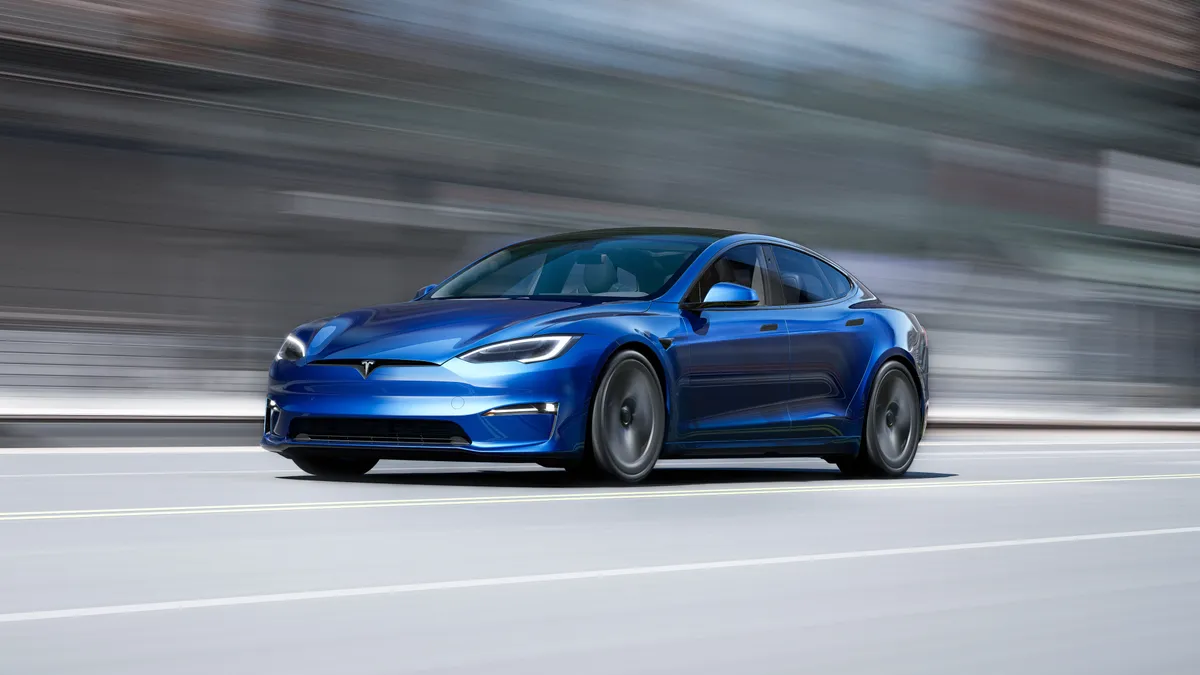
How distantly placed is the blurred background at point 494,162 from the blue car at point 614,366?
16.3 feet

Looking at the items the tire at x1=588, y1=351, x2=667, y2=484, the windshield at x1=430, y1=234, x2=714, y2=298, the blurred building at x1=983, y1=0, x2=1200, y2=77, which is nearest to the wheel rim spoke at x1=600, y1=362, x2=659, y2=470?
the tire at x1=588, y1=351, x2=667, y2=484

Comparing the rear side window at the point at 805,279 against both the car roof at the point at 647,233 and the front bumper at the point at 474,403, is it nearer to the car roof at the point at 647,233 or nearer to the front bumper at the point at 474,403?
the car roof at the point at 647,233

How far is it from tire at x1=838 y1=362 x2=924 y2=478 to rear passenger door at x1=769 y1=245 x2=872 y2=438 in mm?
218

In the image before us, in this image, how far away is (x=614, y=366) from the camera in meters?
9.28

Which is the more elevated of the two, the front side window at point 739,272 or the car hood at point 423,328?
the front side window at point 739,272

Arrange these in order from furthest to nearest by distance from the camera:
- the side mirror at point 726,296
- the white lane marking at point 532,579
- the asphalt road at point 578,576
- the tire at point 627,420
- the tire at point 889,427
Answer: the tire at point 889,427
the side mirror at point 726,296
the tire at point 627,420
the white lane marking at point 532,579
the asphalt road at point 578,576

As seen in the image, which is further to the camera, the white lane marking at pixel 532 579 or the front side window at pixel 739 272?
the front side window at pixel 739 272

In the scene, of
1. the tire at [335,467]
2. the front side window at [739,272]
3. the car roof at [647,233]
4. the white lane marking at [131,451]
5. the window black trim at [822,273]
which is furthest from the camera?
the white lane marking at [131,451]

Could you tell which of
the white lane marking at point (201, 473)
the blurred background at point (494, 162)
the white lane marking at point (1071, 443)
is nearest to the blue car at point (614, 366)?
the white lane marking at point (201, 473)

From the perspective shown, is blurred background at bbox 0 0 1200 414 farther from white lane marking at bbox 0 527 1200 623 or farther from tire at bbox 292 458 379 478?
white lane marking at bbox 0 527 1200 623

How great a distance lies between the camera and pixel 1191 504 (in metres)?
9.80

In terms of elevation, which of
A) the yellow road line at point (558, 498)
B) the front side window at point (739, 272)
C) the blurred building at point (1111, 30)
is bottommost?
the yellow road line at point (558, 498)

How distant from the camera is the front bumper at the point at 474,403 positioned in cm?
893

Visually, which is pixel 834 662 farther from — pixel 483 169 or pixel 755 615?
pixel 483 169
